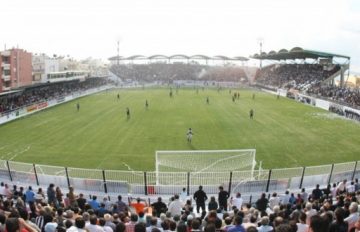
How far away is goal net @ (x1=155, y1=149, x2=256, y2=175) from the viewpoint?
24.7 metres

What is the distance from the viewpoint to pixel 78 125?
4162 cm

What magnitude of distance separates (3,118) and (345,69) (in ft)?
206

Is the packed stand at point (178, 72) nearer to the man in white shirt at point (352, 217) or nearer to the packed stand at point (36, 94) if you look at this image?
the packed stand at point (36, 94)

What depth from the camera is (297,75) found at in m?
88.0

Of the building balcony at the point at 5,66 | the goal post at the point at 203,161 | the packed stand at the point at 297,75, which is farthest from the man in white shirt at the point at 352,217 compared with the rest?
the packed stand at the point at 297,75

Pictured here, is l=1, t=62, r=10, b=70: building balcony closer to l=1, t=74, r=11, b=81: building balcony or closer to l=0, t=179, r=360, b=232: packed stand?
l=1, t=74, r=11, b=81: building balcony

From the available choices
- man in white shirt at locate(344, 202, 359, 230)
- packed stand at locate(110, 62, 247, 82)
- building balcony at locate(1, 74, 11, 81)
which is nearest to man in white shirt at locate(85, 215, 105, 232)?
man in white shirt at locate(344, 202, 359, 230)

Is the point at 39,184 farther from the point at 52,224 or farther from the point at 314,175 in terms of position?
the point at 314,175

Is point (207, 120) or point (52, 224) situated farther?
point (207, 120)

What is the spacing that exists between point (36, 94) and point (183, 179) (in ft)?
151

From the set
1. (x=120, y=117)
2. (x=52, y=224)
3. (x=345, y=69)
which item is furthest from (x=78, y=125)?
(x=345, y=69)

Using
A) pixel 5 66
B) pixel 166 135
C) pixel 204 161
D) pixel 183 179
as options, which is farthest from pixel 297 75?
pixel 183 179

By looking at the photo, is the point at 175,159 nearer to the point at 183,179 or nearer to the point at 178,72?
the point at 183,179

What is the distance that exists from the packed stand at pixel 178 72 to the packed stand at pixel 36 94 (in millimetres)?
47212
